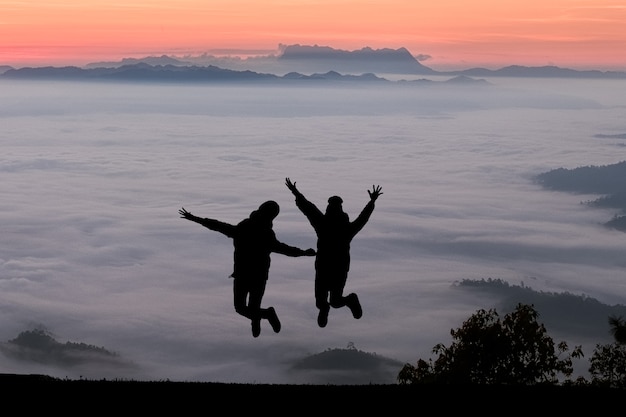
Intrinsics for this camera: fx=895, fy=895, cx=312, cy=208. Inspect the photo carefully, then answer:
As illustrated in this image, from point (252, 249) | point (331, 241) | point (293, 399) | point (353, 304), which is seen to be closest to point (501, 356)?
point (353, 304)

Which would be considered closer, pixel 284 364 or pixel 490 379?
pixel 490 379

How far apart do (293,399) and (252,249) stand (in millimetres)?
3199

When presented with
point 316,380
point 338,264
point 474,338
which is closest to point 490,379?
point 474,338

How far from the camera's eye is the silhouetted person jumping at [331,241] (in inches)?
698

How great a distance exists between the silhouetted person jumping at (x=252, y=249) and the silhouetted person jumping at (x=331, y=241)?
487 millimetres

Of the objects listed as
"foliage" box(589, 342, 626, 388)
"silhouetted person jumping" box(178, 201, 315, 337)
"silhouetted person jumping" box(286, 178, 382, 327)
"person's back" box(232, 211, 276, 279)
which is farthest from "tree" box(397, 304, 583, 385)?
"person's back" box(232, 211, 276, 279)

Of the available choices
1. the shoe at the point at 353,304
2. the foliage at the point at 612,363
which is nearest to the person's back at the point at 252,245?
the shoe at the point at 353,304

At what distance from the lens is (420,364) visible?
111ft

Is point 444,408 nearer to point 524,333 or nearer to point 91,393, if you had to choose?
point 91,393

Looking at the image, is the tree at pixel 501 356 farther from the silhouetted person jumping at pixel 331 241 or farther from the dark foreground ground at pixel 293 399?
the dark foreground ground at pixel 293 399

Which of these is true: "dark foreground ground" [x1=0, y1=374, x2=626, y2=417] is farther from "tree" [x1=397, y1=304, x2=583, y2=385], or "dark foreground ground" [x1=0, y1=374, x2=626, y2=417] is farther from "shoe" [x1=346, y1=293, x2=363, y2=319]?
"tree" [x1=397, y1=304, x2=583, y2=385]

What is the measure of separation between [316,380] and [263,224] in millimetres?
164282

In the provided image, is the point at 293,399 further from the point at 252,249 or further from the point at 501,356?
the point at 501,356

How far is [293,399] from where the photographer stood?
51.4ft
